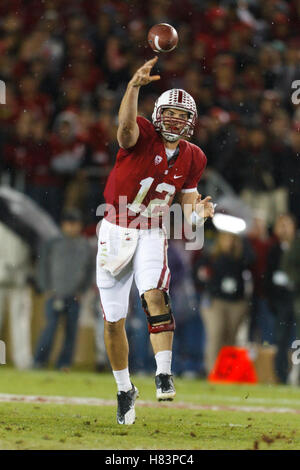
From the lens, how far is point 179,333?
11.7 metres

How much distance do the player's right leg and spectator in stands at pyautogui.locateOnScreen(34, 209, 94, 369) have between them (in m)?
5.10

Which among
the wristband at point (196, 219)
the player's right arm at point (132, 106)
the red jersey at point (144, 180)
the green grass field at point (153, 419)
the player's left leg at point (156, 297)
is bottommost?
the green grass field at point (153, 419)

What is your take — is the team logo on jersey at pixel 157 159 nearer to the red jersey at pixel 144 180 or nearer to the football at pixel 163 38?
the red jersey at pixel 144 180

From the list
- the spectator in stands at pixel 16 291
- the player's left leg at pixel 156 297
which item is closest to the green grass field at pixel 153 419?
the player's left leg at pixel 156 297

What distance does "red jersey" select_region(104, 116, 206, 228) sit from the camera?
20.6 feet

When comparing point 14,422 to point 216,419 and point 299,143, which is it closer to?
point 216,419

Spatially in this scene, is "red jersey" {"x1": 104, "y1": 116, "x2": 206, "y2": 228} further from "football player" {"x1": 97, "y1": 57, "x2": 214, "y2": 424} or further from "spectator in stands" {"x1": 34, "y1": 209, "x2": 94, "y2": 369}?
"spectator in stands" {"x1": 34, "y1": 209, "x2": 94, "y2": 369}

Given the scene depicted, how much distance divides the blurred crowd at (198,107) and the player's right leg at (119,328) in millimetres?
4864

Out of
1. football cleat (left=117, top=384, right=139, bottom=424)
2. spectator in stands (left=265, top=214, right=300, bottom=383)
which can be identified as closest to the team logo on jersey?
football cleat (left=117, top=384, right=139, bottom=424)

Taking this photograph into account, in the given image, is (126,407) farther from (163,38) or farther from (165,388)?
(163,38)

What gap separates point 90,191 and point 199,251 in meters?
1.54

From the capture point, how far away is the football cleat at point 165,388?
18.8ft

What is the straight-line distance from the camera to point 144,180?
248 inches

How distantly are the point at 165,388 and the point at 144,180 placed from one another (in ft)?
4.56
